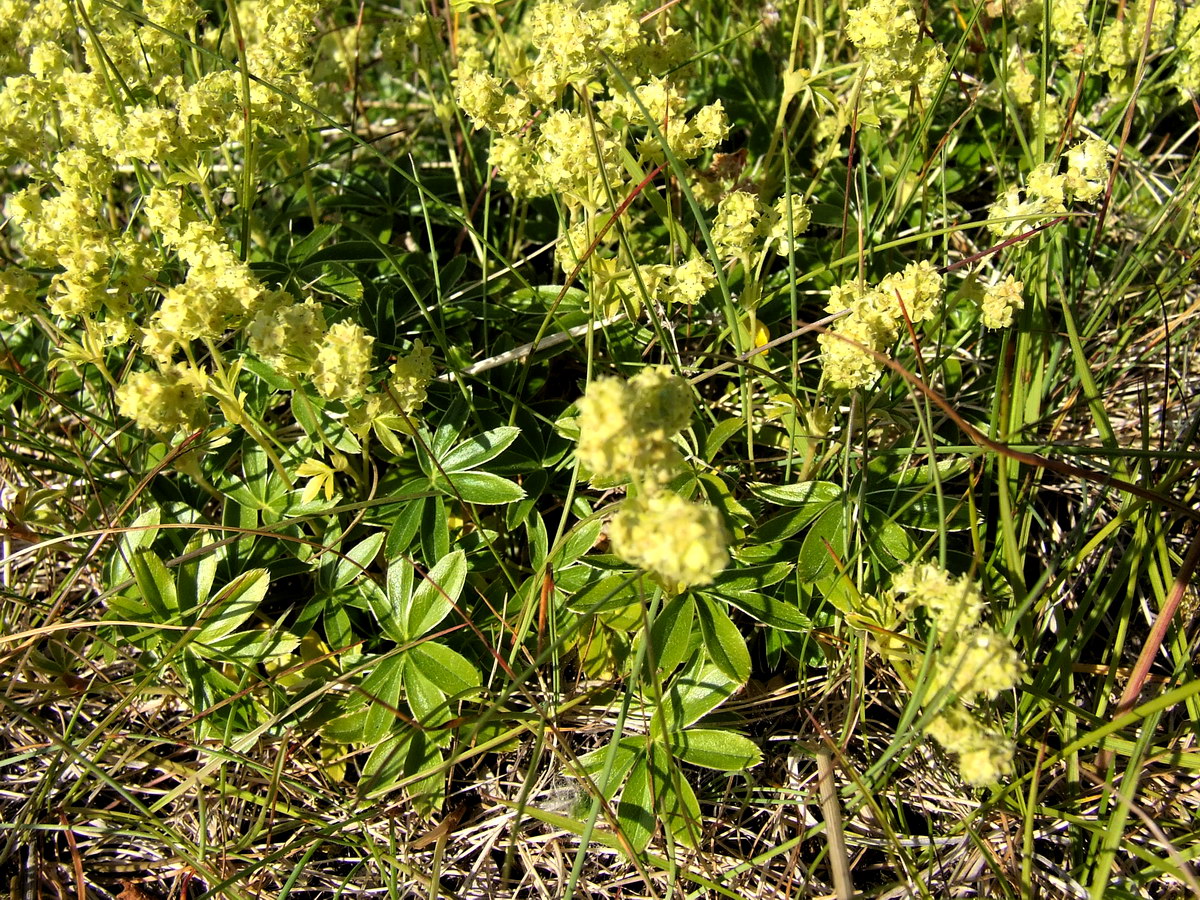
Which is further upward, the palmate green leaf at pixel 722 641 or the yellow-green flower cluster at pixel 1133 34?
the yellow-green flower cluster at pixel 1133 34

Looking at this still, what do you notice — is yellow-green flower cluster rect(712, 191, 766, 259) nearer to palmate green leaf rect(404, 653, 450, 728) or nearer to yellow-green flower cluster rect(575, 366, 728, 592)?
yellow-green flower cluster rect(575, 366, 728, 592)

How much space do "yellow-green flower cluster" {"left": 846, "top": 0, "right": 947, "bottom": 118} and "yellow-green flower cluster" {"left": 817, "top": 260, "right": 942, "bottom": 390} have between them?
59 centimetres

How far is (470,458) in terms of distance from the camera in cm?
220

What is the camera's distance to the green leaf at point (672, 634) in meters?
1.96

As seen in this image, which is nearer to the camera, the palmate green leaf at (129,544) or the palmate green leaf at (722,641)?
the palmate green leaf at (722,641)

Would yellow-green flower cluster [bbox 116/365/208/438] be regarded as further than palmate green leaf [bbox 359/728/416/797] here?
No

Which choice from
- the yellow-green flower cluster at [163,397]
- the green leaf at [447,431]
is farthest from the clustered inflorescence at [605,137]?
the yellow-green flower cluster at [163,397]

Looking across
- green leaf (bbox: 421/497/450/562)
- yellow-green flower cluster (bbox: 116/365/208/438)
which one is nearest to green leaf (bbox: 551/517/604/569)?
green leaf (bbox: 421/497/450/562)

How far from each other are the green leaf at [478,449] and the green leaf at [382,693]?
48cm

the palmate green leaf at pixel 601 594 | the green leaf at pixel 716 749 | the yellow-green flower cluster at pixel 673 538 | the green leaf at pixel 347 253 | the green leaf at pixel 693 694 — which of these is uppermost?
the green leaf at pixel 347 253

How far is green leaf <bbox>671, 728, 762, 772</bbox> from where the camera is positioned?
1.93 meters

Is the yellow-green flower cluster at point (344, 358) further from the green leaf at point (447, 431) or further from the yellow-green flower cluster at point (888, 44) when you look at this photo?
the yellow-green flower cluster at point (888, 44)

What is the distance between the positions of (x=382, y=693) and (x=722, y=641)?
0.79 metres

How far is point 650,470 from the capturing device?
1.41m
